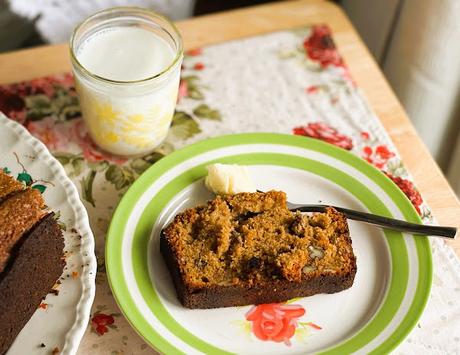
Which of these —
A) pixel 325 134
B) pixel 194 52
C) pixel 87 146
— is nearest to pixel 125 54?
pixel 87 146

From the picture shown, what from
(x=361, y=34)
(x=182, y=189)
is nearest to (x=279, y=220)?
(x=182, y=189)

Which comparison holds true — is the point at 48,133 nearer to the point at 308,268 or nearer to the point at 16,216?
the point at 16,216

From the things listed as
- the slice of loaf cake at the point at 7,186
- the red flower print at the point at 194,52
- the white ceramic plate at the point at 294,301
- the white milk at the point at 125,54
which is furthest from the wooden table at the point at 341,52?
the slice of loaf cake at the point at 7,186

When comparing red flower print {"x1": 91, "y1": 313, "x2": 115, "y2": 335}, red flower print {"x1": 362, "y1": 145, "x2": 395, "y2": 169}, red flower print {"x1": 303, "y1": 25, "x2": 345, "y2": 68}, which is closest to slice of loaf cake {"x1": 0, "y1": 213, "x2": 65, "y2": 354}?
red flower print {"x1": 91, "y1": 313, "x2": 115, "y2": 335}

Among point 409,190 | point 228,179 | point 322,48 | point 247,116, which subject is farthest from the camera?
point 322,48

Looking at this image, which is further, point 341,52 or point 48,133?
point 341,52

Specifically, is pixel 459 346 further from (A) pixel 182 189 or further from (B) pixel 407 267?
(A) pixel 182 189

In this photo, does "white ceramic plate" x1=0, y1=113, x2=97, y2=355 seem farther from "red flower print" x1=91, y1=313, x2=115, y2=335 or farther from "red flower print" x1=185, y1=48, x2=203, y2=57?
"red flower print" x1=185, y1=48, x2=203, y2=57
